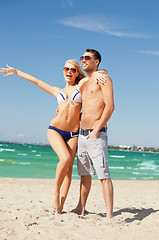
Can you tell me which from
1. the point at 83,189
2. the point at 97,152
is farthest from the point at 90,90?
the point at 83,189

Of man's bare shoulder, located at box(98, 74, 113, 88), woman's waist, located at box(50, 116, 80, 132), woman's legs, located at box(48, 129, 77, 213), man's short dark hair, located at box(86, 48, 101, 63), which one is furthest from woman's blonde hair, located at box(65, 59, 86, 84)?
woman's legs, located at box(48, 129, 77, 213)

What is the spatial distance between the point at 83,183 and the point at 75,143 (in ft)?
2.56

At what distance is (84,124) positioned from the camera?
5.07 metres

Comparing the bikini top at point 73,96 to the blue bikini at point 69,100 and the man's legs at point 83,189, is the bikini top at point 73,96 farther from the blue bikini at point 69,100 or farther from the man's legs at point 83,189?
the man's legs at point 83,189

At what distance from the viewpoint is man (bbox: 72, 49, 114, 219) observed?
192 inches

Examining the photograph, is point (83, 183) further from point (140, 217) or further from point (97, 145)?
point (140, 217)

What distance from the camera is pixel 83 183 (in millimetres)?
5430

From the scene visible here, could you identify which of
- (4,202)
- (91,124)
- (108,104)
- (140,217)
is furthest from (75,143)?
(4,202)

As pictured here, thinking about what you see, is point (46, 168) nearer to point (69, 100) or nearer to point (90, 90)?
point (69, 100)

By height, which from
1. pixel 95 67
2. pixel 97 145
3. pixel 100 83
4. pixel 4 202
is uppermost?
pixel 95 67

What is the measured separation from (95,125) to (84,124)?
216 millimetres

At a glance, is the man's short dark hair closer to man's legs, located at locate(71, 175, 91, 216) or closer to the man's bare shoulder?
the man's bare shoulder

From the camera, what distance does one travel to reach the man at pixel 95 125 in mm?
4871

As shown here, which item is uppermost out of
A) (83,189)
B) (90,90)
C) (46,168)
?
(90,90)
